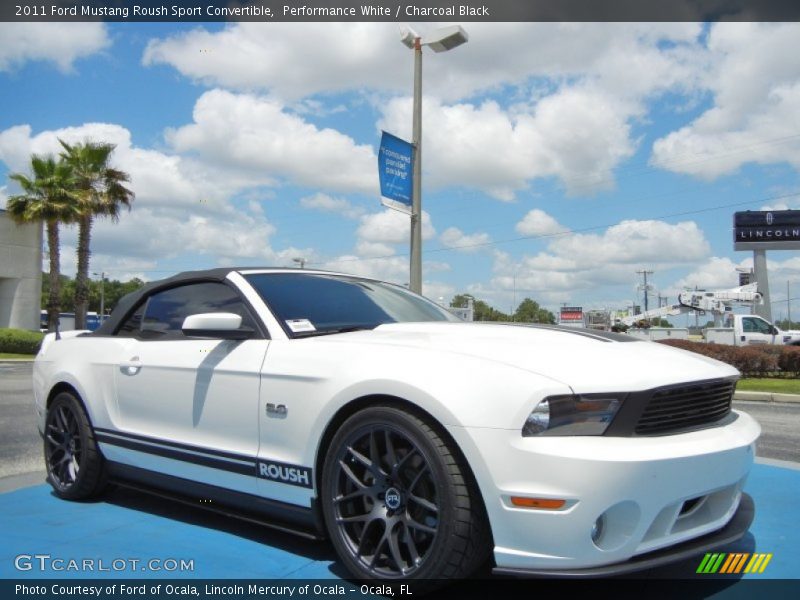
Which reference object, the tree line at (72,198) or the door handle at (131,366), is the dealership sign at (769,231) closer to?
the tree line at (72,198)

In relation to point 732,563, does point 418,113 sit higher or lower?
higher

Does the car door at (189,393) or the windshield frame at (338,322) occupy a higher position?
the windshield frame at (338,322)

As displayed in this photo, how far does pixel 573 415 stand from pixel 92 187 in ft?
107

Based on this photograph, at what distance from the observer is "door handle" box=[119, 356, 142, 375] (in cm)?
415

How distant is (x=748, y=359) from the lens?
1795cm

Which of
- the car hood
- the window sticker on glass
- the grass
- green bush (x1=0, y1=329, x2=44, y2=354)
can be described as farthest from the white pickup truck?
the window sticker on glass

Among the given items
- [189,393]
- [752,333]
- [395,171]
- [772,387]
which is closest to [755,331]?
[752,333]

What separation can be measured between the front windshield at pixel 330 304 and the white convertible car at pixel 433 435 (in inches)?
0.7

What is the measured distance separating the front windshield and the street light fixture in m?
7.71

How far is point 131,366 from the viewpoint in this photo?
4188 mm

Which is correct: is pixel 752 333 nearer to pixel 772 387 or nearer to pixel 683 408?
pixel 772 387

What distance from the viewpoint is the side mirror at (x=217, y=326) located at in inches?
139

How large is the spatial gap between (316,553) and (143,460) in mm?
1185

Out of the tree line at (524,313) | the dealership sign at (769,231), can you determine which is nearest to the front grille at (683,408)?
the dealership sign at (769,231)
